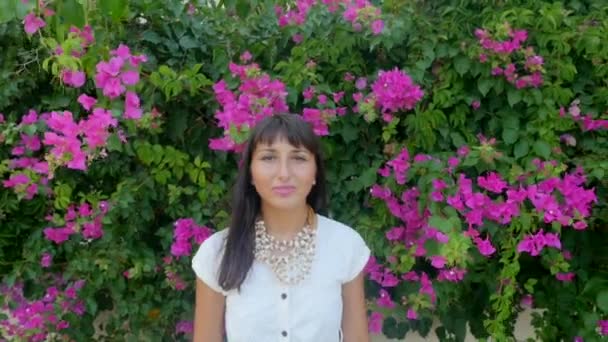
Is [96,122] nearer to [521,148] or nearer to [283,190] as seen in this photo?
[283,190]

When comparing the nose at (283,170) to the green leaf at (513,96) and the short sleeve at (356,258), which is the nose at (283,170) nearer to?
the short sleeve at (356,258)

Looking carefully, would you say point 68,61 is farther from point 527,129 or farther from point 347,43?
point 527,129

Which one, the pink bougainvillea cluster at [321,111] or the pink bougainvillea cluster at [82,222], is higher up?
the pink bougainvillea cluster at [321,111]

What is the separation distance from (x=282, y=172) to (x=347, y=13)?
785 mm

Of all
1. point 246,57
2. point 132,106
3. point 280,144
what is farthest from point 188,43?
point 280,144

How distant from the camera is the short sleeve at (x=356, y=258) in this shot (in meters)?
1.64

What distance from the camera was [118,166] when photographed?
2137 millimetres

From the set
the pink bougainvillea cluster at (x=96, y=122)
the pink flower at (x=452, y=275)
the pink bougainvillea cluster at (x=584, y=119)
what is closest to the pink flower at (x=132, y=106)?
the pink bougainvillea cluster at (x=96, y=122)

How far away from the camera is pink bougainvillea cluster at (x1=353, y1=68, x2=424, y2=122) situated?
1.92m

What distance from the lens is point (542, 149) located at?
6.16ft

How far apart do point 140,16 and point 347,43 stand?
2.40 feet

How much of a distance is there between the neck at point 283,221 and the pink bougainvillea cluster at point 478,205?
378 mm

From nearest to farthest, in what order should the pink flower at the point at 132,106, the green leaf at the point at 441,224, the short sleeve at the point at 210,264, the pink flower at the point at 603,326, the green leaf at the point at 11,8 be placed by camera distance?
the green leaf at the point at 11,8
the short sleeve at the point at 210,264
the green leaf at the point at 441,224
the pink flower at the point at 132,106
the pink flower at the point at 603,326

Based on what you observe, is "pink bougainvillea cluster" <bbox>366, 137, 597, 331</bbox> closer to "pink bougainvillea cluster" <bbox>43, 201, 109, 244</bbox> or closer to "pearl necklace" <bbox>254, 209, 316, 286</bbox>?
"pearl necklace" <bbox>254, 209, 316, 286</bbox>
